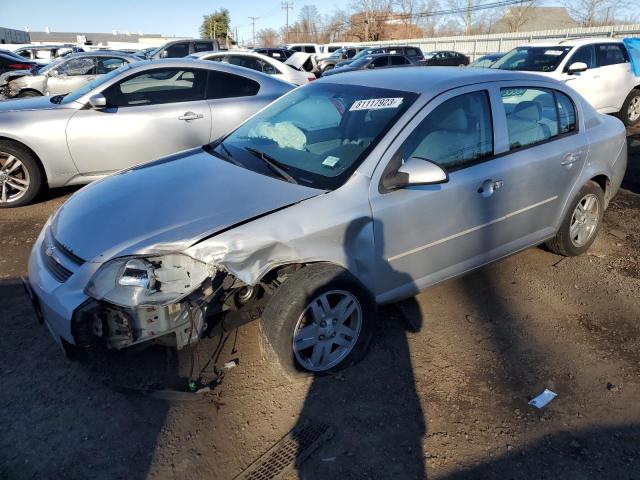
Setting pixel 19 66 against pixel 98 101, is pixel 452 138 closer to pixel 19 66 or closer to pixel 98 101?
pixel 98 101

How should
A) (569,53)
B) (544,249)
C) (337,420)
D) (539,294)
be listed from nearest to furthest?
(337,420) → (539,294) → (544,249) → (569,53)

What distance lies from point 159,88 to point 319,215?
13.3ft

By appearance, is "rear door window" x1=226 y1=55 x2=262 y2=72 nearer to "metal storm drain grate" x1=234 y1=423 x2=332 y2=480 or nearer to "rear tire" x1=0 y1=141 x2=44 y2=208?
"rear tire" x1=0 y1=141 x2=44 y2=208

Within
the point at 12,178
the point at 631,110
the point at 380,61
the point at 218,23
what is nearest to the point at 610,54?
the point at 631,110

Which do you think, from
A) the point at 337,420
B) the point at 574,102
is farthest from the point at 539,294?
the point at 337,420

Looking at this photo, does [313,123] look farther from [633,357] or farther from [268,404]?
[633,357]

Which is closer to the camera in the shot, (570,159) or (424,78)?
(424,78)

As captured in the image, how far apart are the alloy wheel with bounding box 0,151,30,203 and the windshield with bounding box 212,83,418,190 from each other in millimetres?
2802

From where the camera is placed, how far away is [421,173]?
281cm

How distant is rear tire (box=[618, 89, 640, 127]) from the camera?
1069 cm

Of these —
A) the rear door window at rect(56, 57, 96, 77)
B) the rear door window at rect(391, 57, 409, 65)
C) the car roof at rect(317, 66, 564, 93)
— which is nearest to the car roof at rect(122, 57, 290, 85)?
the car roof at rect(317, 66, 564, 93)

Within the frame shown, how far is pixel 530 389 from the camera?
286 cm

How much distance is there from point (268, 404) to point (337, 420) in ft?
1.27

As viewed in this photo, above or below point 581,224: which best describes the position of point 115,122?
above
